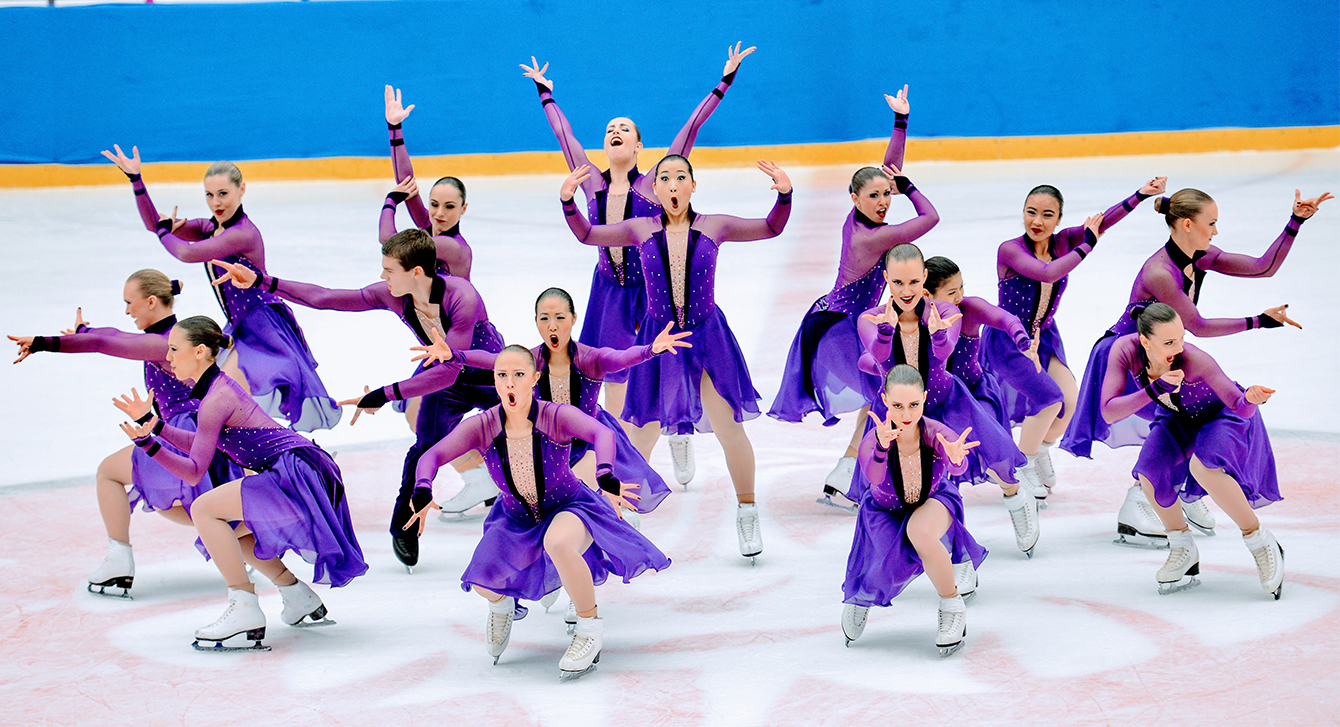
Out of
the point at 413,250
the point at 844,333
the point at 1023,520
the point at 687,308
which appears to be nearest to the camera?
the point at 413,250

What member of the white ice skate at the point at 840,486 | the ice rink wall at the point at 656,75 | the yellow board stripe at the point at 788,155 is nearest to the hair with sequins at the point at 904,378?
the white ice skate at the point at 840,486

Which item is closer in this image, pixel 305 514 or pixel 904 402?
pixel 904 402

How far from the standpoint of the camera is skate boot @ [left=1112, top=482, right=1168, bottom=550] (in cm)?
443

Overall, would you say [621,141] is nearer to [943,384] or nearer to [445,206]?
[445,206]

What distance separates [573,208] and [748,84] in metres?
9.65

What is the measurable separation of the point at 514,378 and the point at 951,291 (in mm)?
1573

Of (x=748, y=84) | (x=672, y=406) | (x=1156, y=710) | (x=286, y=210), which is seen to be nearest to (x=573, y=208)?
(x=672, y=406)

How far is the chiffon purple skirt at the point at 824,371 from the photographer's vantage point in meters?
4.89

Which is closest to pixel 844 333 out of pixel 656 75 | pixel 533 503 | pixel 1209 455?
pixel 1209 455

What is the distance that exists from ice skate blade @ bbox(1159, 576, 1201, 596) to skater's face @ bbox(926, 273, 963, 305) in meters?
1.09

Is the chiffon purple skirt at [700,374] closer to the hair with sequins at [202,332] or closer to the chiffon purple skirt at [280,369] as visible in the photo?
the chiffon purple skirt at [280,369]

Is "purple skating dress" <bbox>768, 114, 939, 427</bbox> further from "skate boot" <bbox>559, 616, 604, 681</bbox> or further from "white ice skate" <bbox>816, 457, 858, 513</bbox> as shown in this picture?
"skate boot" <bbox>559, 616, 604, 681</bbox>

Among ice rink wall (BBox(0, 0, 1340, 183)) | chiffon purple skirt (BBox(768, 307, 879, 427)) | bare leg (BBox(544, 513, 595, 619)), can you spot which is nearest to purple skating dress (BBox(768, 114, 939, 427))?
chiffon purple skirt (BBox(768, 307, 879, 427))

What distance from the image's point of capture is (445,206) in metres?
4.87
